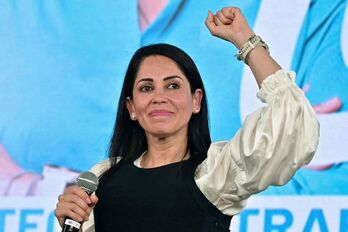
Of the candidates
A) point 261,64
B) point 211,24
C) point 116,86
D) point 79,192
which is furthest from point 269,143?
point 116,86

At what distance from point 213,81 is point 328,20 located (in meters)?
0.53

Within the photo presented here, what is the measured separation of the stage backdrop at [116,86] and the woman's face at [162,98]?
4.08 feet

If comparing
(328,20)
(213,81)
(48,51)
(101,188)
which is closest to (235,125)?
(213,81)

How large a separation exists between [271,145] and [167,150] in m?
0.38

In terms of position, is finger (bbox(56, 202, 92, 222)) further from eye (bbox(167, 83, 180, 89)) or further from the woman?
eye (bbox(167, 83, 180, 89))

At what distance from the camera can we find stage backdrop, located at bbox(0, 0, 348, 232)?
10.4 feet

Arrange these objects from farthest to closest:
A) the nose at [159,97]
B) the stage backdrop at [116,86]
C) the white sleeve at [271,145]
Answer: the stage backdrop at [116,86], the nose at [159,97], the white sleeve at [271,145]

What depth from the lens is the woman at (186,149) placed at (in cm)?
165

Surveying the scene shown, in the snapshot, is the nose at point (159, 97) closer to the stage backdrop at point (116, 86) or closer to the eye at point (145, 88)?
the eye at point (145, 88)

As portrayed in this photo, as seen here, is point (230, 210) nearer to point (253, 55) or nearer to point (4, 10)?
point (253, 55)

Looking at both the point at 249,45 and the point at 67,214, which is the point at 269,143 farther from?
the point at 67,214

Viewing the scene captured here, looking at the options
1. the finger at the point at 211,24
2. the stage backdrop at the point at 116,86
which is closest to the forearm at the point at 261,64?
the finger at the point at 211,24

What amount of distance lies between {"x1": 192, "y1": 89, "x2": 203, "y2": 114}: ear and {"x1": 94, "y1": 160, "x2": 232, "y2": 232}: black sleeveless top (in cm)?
14

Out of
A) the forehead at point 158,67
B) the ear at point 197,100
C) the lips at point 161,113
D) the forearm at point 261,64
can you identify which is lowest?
the lips at point 161,113
